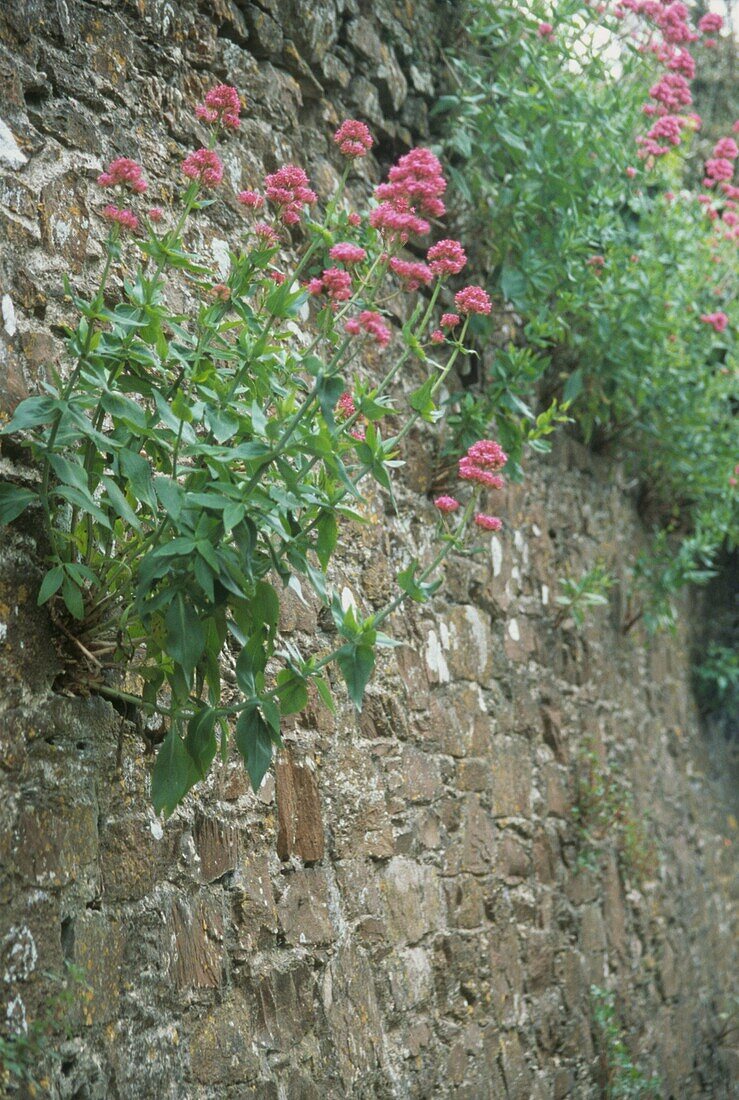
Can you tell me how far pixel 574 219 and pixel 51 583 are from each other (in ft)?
7.77

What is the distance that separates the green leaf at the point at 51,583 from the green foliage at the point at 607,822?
290 centimetres

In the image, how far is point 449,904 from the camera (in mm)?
3293

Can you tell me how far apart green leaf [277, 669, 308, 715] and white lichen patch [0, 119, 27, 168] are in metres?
1.03

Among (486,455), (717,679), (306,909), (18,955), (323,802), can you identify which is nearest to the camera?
(18,955)

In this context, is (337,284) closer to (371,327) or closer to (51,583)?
(371,327)

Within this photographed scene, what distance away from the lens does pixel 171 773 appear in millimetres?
1984

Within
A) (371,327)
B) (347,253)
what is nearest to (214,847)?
(371,327)

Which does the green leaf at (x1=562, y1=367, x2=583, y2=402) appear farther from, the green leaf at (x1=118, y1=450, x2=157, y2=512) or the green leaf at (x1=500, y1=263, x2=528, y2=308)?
the green leaf at (x1=118, y1=450, x2=157, y2=512)

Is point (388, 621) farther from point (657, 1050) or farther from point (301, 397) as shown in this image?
point (657, 1050)

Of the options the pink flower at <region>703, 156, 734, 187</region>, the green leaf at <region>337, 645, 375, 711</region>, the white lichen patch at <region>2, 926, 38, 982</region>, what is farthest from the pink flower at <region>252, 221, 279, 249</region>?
the pink flower at <region>703, 156, 734, 187</region>

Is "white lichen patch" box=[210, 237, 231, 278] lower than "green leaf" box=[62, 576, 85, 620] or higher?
higher

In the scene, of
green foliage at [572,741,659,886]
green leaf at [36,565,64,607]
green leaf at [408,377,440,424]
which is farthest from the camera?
green foliage at [572,741,659,886]

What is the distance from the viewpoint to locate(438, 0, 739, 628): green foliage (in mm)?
3586

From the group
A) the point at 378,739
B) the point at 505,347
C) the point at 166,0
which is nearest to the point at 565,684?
the point at 505,347
